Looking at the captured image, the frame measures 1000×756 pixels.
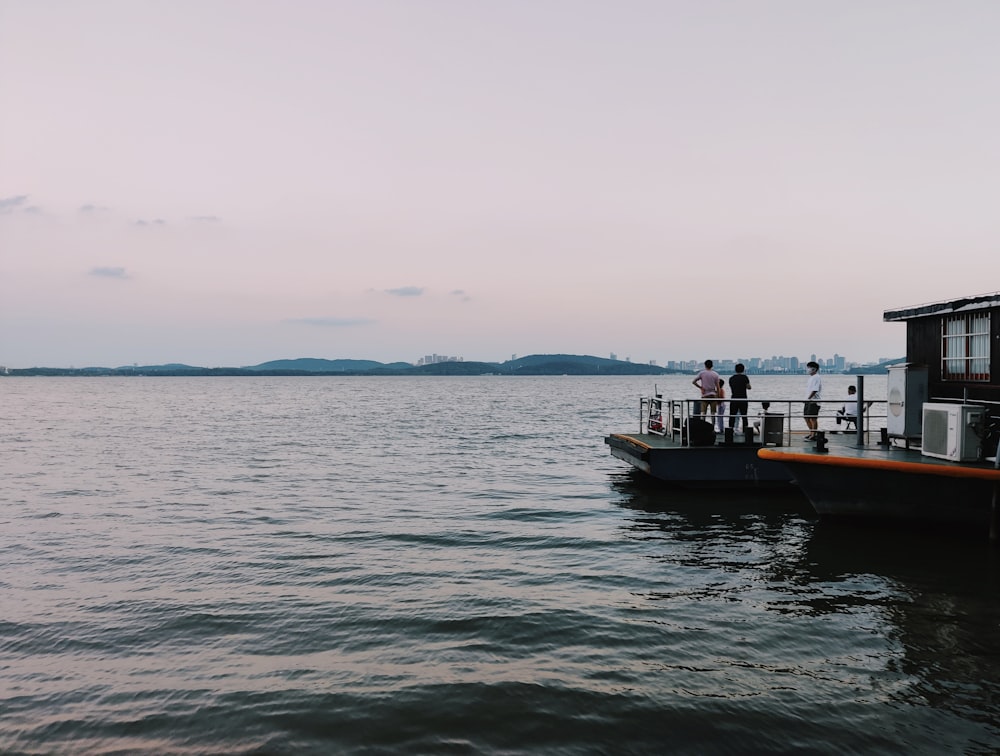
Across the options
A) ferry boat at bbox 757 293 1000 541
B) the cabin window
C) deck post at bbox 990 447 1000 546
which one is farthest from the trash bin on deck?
deck post at bbox 990 447 1000 546

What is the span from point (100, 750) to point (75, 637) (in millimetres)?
2922

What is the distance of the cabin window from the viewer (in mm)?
12391

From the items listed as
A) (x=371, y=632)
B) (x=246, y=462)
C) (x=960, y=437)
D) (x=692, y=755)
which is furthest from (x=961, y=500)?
(x=246, y=462)

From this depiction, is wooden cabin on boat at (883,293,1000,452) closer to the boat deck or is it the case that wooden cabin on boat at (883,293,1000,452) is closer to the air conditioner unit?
the air conditioner unit

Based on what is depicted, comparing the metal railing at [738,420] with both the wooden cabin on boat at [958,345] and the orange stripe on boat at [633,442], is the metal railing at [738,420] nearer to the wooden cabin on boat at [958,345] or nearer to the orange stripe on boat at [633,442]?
the orange stripe on boat at [633,442]

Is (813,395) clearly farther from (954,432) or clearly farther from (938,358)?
(954,432)

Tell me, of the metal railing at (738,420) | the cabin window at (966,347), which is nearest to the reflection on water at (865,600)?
the metal railing at (738,420)

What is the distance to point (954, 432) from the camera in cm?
1161

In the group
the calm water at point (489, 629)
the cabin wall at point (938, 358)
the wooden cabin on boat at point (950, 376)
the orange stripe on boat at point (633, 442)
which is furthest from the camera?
the orange stripe on boat at point (633, 442)

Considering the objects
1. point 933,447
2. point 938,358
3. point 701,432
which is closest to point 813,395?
point 701,432

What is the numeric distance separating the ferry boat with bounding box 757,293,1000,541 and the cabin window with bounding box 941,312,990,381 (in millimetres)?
18

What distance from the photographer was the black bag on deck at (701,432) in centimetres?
1655

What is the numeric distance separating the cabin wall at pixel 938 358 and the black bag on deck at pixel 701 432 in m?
4.43

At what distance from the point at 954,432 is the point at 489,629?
872cm
